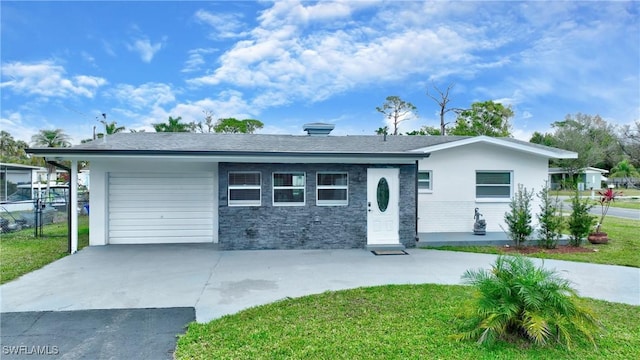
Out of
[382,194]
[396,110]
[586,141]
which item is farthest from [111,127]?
[586,141]

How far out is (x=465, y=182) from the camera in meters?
11.8

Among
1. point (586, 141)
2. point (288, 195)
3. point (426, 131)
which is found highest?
point (586, 141)

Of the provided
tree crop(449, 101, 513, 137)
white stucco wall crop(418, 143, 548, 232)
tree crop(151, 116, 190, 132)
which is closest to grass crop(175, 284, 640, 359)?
white stucco wall crop(418, 143, 548, 232)

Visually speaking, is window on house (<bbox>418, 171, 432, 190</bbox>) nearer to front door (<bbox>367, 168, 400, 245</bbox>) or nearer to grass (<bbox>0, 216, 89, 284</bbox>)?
front door (<bbox>367, 168, 400, 245</bbox>)

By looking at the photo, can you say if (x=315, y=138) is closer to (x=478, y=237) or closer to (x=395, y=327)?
(x=478, y=237)

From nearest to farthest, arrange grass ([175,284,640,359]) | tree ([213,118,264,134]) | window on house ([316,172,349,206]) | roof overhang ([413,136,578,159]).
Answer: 1. grass ([175,284,640,359])
2. window on house ([316,172,349,206])
3. roof overhang ([413,136,578,159])
4. tree ([213,118,264,134])

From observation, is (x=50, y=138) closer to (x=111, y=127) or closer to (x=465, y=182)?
(x=111, y=127)

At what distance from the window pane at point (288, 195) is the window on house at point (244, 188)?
18.5 inches

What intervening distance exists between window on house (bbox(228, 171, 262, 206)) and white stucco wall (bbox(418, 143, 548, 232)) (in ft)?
18.0

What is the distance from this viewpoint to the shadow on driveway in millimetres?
3826

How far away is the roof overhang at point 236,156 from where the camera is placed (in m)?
8.14

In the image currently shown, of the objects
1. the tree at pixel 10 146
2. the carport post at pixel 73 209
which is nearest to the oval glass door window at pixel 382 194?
the carport post at pixel 73 209

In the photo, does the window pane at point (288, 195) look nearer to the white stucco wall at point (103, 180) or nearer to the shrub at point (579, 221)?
the white stucco wall at point (103, 180)

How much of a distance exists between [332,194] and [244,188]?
2470 millimetres
